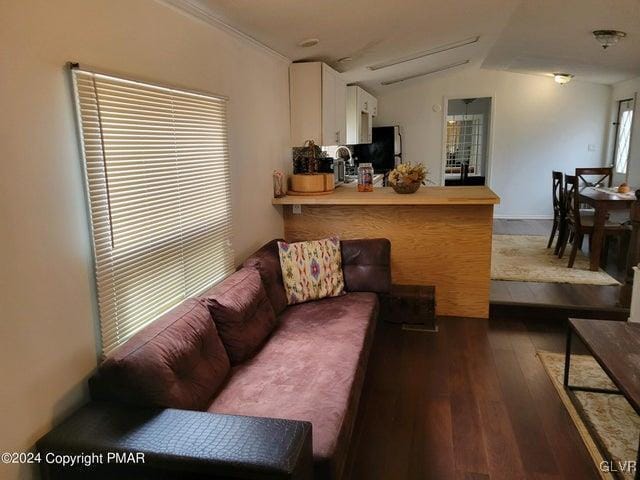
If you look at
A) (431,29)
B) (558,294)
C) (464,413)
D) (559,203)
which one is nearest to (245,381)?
(464,413)

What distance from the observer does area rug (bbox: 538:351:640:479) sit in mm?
2191

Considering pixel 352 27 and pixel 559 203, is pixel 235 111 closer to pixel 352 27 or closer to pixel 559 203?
pixel 352 27

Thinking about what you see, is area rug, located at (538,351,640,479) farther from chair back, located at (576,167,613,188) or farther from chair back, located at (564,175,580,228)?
chair back, located at (576,167,613,188)

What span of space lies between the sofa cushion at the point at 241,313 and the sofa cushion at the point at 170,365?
0.07 meters

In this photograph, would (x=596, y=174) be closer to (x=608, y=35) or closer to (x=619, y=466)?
(x=608, y=35)

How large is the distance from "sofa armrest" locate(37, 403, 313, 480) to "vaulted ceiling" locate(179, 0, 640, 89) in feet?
6.30

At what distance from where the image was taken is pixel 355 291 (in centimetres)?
337

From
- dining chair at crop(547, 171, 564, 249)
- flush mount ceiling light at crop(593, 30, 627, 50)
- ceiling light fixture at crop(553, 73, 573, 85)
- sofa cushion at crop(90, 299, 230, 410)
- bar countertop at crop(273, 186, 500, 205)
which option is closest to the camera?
sofa cushion at crop(90, 299, 230, 410)

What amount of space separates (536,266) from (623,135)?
3397mm

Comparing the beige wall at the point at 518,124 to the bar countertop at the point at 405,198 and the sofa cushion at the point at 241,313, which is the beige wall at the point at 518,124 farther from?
the sofa cushion at the point at 241,313

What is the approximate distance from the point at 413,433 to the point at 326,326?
0.75m

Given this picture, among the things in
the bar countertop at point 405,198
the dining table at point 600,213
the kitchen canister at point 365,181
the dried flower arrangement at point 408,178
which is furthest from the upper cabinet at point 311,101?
the dining table at point 600,213

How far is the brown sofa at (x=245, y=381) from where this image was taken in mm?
1412

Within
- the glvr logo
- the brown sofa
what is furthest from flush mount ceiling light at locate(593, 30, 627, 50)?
the glvr logo
